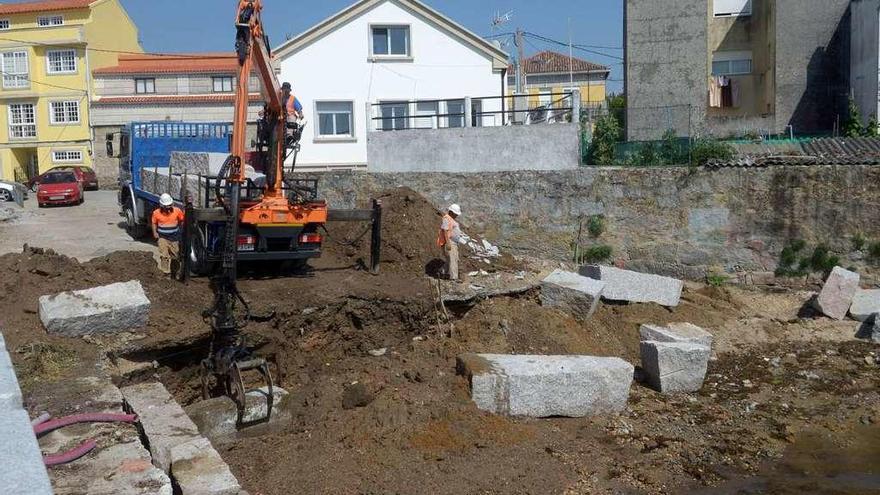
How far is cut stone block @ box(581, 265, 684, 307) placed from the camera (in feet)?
46.9

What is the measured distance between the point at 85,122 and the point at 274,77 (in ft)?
108

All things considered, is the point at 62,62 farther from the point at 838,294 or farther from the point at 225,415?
the point at 838,294

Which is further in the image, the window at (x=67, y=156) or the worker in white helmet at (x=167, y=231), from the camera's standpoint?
the window at (x=67, y=156)

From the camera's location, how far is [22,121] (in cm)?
4334

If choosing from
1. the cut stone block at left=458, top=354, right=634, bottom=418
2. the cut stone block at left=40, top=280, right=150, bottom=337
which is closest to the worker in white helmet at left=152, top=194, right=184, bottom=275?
the cut stone block at left=40, top=280, right=150, bottom=337

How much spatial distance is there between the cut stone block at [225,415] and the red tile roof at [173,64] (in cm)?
3277

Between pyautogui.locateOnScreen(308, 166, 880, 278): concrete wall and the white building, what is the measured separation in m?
7.21

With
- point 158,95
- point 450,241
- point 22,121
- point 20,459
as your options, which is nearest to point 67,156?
point 22,121

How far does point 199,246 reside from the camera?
13453 mm

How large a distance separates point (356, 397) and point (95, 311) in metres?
3.27

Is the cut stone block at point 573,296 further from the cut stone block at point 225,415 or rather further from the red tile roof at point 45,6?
the red tile roof at point 45,6

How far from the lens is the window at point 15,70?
42.8m

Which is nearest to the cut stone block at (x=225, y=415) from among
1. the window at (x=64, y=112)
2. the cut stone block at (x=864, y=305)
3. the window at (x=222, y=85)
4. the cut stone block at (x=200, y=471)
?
the cut stone block at (x=200, y=471)

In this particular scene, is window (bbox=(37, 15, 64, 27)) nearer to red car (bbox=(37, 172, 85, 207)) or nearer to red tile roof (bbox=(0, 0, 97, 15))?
red tile roof (bbox=(0, 0, 97, 15))
